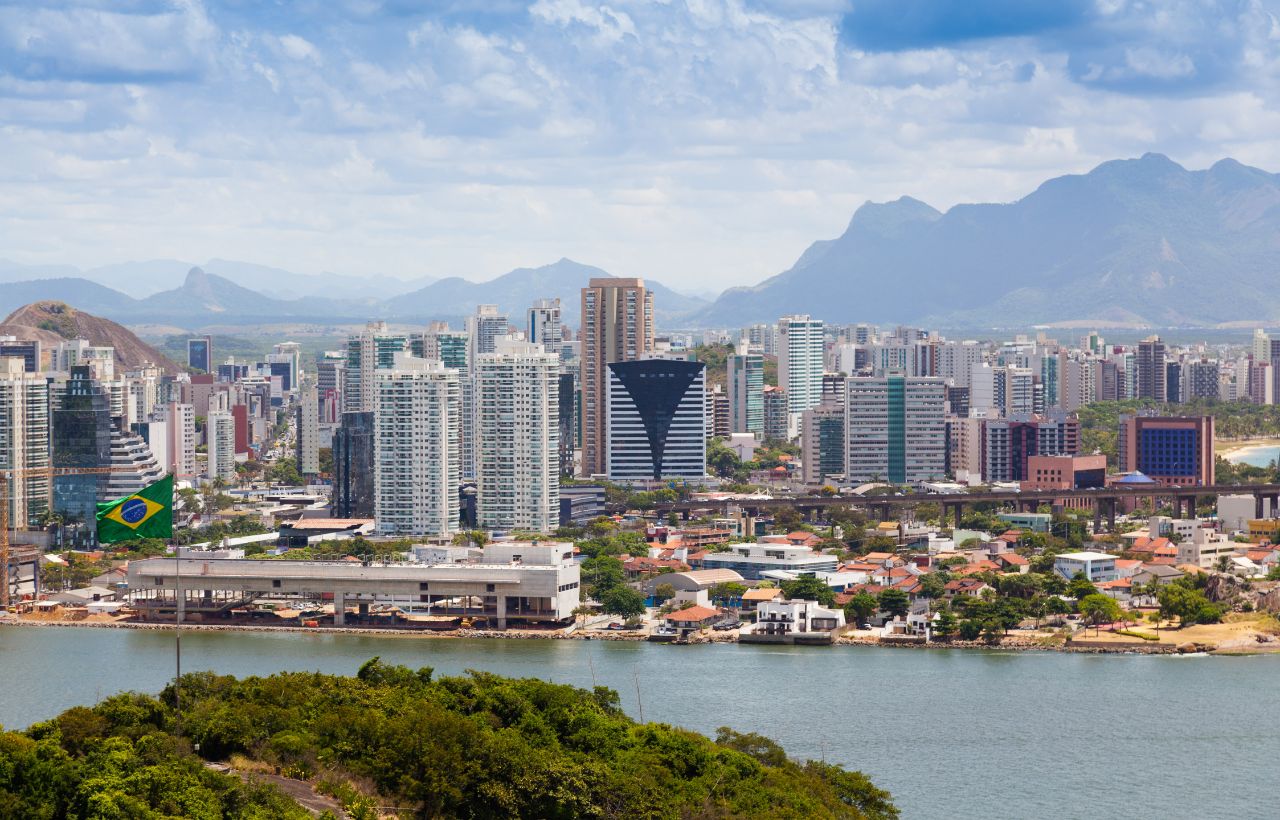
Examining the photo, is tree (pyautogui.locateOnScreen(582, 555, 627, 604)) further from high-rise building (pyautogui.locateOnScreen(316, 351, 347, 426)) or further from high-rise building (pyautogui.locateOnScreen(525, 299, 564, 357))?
high-rise building (pyautogui.locateOnScreen(525, 299, 564, 357))

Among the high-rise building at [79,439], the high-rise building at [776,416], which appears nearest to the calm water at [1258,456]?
the high-rise building at [776,416]

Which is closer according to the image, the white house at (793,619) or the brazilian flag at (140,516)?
the brazilian flag at (140,516)

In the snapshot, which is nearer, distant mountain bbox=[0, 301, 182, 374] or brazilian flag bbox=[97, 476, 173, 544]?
brazilian flag bbox=[97, 476, 173, 544]

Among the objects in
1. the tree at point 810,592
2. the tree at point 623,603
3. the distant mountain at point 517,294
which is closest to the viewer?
the tree at point 623,603

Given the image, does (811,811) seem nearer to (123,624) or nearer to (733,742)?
(733,742)

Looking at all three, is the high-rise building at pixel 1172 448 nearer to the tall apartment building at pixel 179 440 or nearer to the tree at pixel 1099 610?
the tree at pixel 1099 610

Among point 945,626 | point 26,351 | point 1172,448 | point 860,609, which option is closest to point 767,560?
point 860,609

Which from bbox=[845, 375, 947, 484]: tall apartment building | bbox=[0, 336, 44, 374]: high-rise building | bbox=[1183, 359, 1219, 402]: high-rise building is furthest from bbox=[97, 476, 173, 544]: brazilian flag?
bbox=[1183, 359, 1219, 402]: high-rise building
